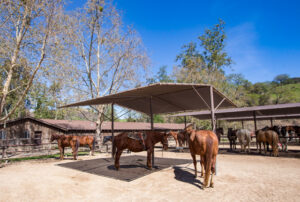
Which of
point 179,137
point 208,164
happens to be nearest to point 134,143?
point 208,164

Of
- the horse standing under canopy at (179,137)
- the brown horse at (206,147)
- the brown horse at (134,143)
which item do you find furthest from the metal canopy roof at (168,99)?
the brown horse at (206,147)

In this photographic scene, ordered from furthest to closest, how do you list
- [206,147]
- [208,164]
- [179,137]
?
[179,137], [206,147], [208,164]

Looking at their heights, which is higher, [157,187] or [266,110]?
[266,110]

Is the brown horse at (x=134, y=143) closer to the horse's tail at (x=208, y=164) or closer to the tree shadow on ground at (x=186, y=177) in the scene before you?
the tree shadow on ground at (x=186, y=177)

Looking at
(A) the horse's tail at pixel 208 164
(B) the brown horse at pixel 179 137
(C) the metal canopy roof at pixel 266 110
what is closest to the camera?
(A) the horse's tail at pixel 208 164

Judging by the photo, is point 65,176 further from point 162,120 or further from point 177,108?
point 162,120

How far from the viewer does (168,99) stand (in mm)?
10602

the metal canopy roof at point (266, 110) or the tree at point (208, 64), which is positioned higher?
the tree at point (208, 64)

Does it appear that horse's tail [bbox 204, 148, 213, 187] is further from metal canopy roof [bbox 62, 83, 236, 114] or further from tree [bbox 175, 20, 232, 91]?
tree [bbox 175, 20, 232, 91]

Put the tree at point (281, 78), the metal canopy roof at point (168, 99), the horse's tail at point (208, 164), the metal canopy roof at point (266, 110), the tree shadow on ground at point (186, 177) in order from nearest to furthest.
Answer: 1. the horse's tail at point (208, 164)
2. the tree shadow on ground at point (186, 177)
3. the metal canopy roof at point (168, 99)
4. the metal canopy roof at point (266, 110)
5. the tree at point (281, 78)

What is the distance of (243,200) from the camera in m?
4.63

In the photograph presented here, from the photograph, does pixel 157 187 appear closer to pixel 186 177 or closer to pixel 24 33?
pixel 186 177

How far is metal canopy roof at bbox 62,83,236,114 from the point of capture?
854 centimetres

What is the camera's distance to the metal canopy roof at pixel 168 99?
8.54m
